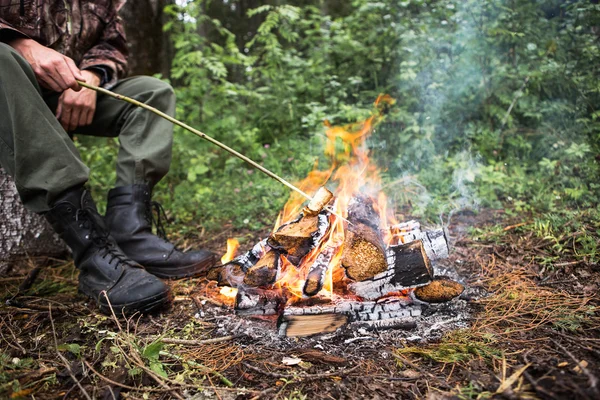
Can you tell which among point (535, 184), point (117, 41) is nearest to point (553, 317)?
point (535, 184)

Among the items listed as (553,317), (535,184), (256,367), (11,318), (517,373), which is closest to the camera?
(517,373)

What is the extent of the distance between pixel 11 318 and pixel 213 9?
12.4 m

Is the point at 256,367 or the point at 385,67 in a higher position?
the point at 385,67

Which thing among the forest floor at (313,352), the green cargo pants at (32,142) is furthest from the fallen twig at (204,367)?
the green cargo pants at (32,142)

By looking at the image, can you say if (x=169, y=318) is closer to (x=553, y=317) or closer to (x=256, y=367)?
(x=256, y=367)

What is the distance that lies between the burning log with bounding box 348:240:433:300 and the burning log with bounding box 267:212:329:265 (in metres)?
0.29

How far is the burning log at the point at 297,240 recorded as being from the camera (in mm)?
1921

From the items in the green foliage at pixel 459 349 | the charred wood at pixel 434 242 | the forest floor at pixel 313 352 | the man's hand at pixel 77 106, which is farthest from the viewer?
the man's hand at pixel 77 106

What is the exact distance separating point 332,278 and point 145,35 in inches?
184

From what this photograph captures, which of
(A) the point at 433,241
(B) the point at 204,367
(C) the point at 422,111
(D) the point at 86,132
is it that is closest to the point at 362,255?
(A) the point at 433,241

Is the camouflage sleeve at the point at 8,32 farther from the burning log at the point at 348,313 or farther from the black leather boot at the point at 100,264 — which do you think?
the burning log at the point at 348,313

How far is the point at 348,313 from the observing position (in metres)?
1.88

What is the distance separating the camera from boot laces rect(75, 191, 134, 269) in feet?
7.07

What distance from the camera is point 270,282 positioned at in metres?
1.93
